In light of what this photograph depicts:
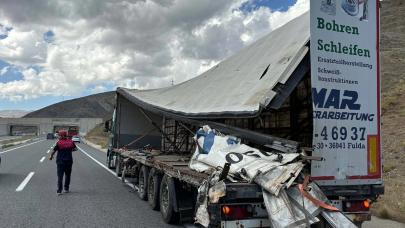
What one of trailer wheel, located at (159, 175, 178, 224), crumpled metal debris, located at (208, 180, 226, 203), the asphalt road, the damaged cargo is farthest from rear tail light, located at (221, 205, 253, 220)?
the asphalt road

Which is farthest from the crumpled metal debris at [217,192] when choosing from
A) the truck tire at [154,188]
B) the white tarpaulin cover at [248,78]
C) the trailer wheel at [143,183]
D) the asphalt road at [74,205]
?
the trailer wheel at [143,183]

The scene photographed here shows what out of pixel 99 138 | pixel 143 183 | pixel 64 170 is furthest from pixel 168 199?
pixel 99 138

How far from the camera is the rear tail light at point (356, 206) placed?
5919mm

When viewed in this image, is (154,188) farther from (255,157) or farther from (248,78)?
(255,157)

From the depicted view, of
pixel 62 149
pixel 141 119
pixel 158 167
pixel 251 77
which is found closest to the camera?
pixel 251 77

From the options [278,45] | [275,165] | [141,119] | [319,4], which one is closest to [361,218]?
[275,165]

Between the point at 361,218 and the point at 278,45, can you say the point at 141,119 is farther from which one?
the point at 361,218

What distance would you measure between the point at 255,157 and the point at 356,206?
167cm

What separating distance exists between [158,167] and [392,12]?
2348 inches

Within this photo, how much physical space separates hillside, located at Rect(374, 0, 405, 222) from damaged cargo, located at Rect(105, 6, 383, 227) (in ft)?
8.63

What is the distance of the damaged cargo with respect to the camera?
5.03 m

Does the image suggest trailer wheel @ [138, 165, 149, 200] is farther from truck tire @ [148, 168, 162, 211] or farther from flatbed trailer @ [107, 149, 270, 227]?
truck tire @ [148, 168, 162, 211]

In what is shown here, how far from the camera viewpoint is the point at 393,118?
2033 cm

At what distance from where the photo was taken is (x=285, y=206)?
4844mm
